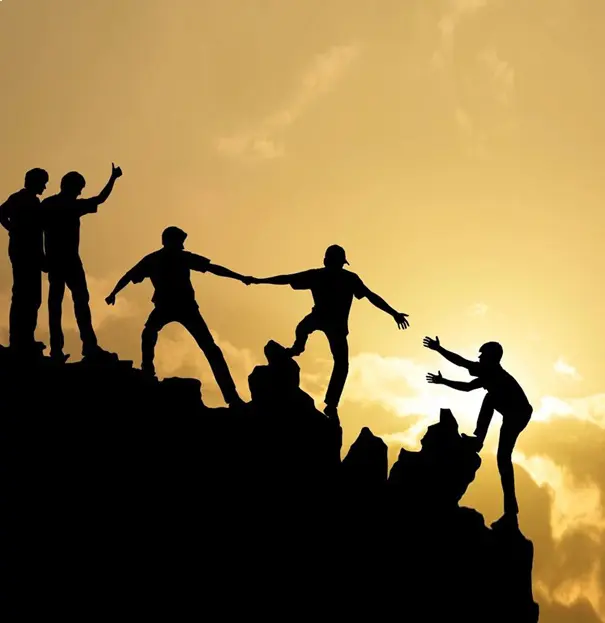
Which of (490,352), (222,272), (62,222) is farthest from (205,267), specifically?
(490,352)

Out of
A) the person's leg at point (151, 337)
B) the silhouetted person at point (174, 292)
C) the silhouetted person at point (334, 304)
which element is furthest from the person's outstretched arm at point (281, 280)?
the person's leg at point (151, 337)

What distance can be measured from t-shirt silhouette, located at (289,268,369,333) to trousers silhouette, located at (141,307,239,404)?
2531mm

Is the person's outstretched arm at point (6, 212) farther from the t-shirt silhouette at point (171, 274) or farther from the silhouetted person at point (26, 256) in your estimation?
the t-shirt silhouette at point (171, 274)

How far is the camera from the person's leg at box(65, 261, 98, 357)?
17.6 metres

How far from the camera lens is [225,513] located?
17.2m

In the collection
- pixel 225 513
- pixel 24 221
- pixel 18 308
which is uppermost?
pixel 24 221

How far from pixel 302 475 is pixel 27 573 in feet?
21.1

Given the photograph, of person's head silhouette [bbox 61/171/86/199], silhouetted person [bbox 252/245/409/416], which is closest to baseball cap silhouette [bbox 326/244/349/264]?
silhouetted person [bbox 252/245/409/416]

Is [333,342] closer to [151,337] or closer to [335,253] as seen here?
[335,253]

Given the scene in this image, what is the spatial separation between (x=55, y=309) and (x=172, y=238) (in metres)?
3.06

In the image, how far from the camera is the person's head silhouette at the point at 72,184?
17359 millimetres

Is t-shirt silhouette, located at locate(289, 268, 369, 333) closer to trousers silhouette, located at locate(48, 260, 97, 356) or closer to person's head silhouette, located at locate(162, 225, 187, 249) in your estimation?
person's head silhouette, located at locate(162, 225, 187, 249)

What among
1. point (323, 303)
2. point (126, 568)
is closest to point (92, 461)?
point (126, 568)

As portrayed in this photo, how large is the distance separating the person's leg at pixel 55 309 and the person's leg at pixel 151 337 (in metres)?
1.84
